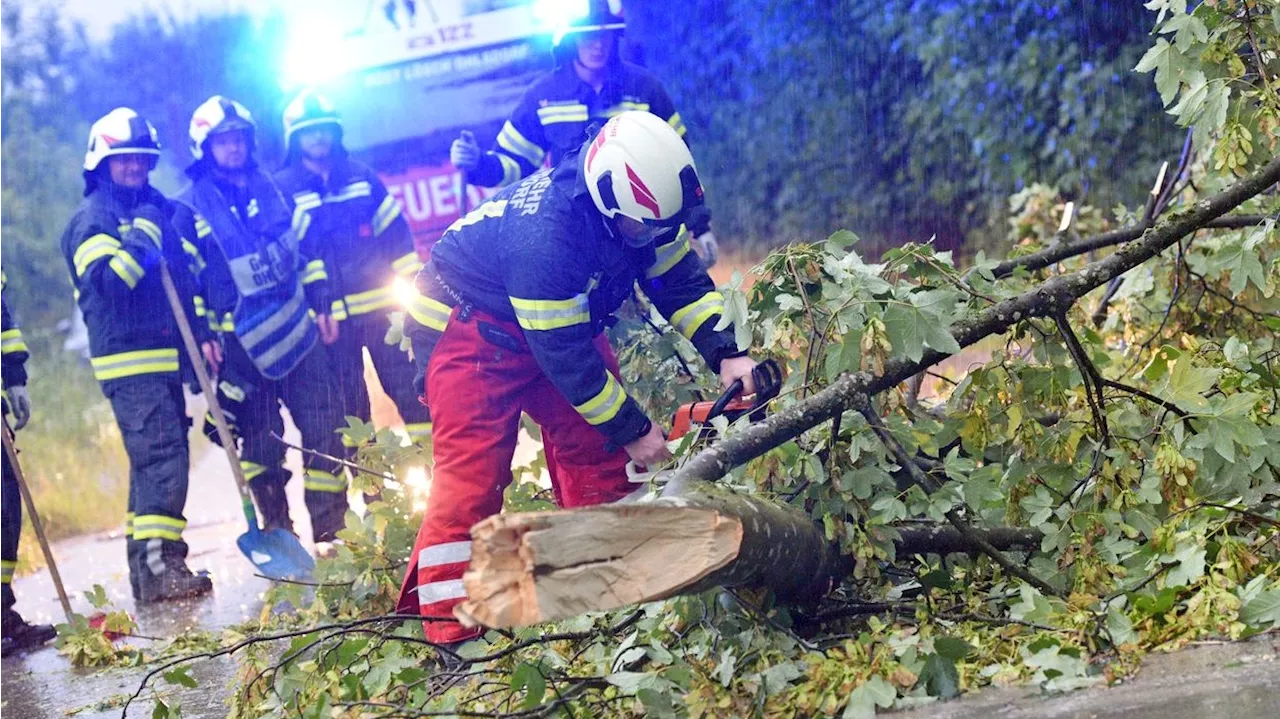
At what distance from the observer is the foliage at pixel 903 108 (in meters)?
8.20

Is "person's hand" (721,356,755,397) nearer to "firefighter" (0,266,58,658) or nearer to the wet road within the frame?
the wet road

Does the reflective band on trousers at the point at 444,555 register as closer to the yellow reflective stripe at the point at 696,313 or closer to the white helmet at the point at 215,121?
the yellow reflective stripe at the point at 696,313

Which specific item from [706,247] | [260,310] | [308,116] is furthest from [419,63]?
[706,247]

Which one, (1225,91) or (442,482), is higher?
(1225,91)

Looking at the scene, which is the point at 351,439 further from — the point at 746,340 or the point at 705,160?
the point at 705,160

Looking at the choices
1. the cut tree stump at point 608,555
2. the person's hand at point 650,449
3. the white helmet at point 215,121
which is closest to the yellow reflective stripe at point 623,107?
A: the white helmet at point 215,121

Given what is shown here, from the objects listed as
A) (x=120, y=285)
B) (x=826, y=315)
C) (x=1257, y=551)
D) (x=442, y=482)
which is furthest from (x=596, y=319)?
(x=120, y=285)

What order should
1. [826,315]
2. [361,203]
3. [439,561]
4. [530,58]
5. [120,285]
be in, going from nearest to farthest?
[826,315] → [439,561] → [120,285] → [361,203] → [530,58]

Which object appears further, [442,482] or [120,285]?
[120,285]

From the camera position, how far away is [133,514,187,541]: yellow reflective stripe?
5965mm

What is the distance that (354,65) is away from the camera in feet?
29.4

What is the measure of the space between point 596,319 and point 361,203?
286 centimetres

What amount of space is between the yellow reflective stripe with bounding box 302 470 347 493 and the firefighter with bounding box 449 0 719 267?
1472 millimetres

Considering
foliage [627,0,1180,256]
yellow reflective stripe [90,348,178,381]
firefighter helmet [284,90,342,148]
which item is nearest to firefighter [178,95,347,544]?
firefighter helmet [284,90,342,148]
